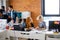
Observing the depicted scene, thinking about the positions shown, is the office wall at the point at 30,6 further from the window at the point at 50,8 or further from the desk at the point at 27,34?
the desk at the point at 27,34

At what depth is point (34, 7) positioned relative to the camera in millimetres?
5973

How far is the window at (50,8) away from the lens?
577cm

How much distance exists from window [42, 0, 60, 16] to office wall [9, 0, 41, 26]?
230 mm

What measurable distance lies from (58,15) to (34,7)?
113cm

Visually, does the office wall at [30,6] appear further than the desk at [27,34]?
Yes

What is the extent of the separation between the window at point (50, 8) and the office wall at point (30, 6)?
23 centimetres

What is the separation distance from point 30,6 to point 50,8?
3.02 feet

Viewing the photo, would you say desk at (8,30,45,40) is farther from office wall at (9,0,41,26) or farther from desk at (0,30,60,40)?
office wall at (9,0,41,26)

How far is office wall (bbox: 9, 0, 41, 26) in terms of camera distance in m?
5.93

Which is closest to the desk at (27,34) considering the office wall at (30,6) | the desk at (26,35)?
the desk at (26,35)

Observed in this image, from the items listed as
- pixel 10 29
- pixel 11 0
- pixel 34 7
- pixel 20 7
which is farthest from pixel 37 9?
pixel 10 29

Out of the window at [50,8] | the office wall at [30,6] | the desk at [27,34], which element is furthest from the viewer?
the office wall at [30,6]

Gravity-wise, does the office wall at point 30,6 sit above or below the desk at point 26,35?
above

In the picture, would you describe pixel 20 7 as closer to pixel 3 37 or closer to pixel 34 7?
pixel 34 7
